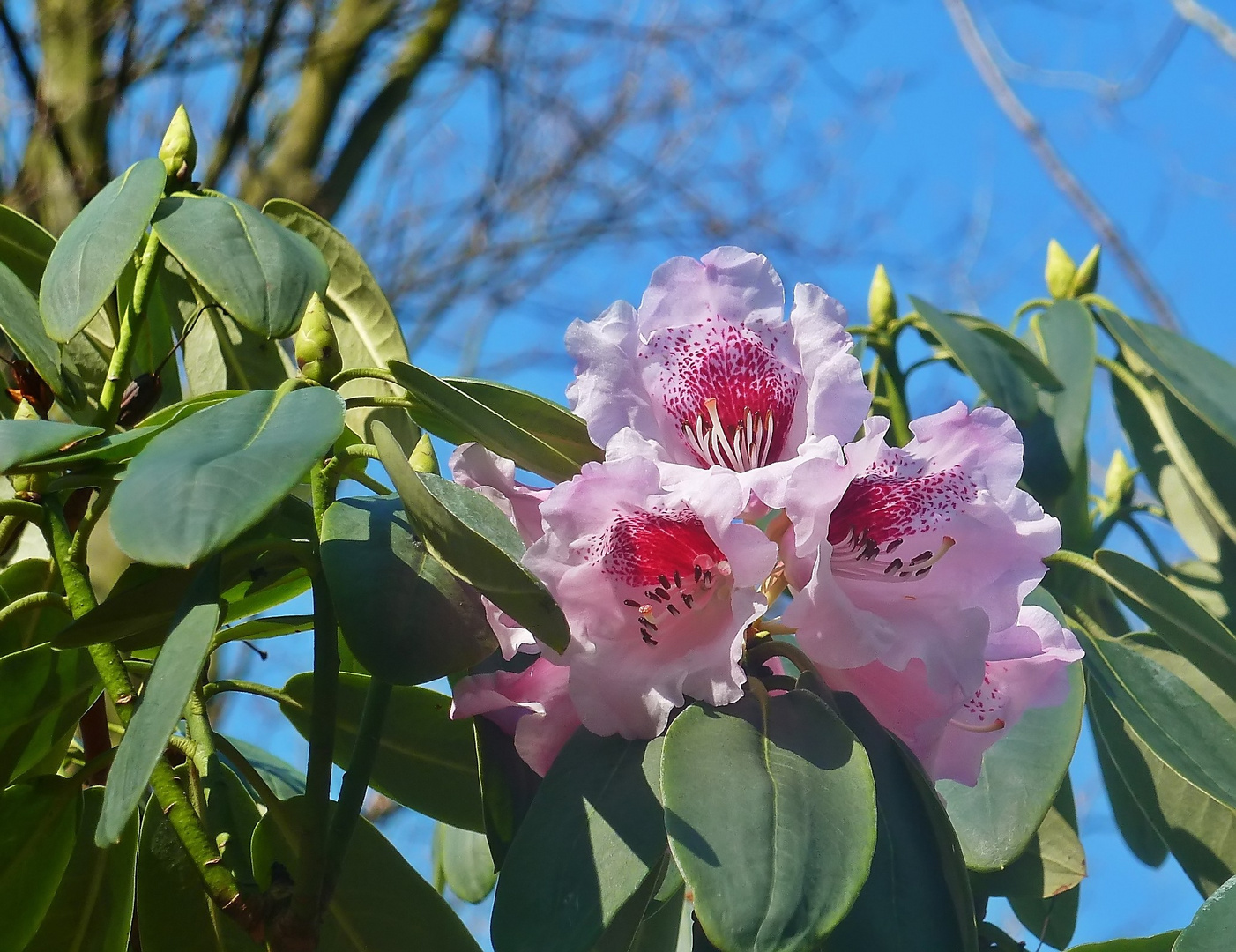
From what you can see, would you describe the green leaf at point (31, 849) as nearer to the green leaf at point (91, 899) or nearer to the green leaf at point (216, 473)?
the green leaf at point (91, 899)

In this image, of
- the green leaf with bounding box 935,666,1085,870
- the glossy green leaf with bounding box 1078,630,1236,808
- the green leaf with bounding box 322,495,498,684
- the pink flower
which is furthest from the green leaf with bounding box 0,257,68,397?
the glossy green leaf with bounding box 1078,630,1236,808

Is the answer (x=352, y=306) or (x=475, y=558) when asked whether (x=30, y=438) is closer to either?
(x=475, y=558)

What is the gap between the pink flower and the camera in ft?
2.01

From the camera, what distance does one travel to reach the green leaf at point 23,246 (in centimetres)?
89

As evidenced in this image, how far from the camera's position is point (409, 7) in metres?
4.01

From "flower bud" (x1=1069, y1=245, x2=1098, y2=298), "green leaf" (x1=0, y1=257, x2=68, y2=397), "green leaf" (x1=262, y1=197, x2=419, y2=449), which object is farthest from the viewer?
"flower bud" (x1=1069, y1=245, x2=1098, y2=298)

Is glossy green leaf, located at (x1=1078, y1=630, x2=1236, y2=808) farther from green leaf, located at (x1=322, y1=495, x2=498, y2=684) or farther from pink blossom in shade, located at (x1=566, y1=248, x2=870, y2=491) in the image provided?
green leaf, located at (x1=322, y1=495, x2=498, y2=684)

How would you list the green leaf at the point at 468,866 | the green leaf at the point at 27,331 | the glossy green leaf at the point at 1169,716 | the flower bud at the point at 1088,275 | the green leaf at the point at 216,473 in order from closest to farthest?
the green leaf at the point at 216,473 → the green leaf at the point at 27,331 → the glossy green leaf at the point at 1169,716 → the green leaf at the point at 468,866 → the flower bud at the point at 1088,275

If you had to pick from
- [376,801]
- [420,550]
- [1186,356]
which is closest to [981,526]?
[420,550]

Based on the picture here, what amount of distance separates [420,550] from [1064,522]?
2.56 ft

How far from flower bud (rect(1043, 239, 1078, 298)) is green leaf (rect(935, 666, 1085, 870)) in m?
0.74

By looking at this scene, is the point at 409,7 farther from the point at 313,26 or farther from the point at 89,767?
the point at 89,767

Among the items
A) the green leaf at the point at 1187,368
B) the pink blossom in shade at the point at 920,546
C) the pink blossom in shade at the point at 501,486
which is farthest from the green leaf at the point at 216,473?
the green leaf at the point at 1187,368

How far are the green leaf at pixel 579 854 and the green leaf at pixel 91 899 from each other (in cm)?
31
